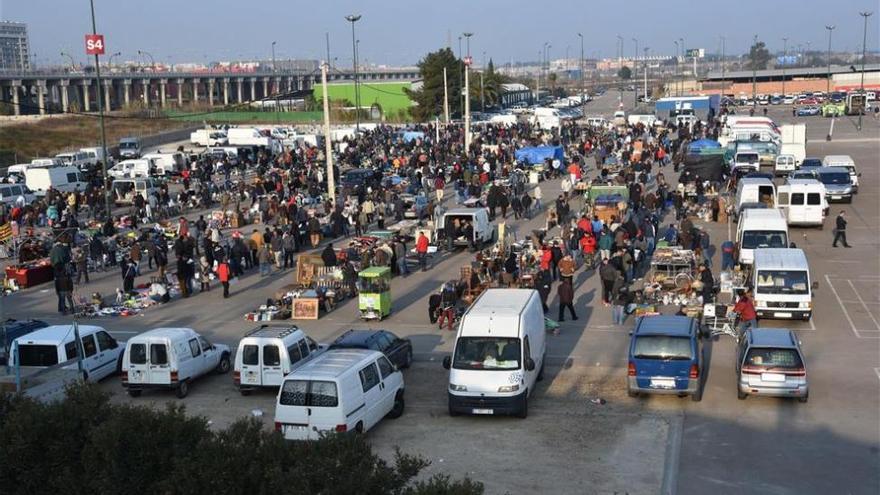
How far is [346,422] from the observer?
1427 centimetres

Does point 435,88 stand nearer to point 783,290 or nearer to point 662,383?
point 783,290

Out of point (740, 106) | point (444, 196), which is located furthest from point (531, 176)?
point (740, 106)

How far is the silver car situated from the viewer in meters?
15.7

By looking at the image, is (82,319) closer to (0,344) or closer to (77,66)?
(0,344)

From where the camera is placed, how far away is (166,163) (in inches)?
2163

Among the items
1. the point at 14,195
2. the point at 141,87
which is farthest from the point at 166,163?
the point at 141,87

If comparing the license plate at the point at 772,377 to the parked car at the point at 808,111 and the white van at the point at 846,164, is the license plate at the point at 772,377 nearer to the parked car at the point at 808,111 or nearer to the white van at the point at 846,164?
the white van at the point at 846,164

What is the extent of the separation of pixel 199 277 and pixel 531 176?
854 inches

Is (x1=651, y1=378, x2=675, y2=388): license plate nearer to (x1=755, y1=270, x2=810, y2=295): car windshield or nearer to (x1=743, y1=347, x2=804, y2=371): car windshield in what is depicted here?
(x1=743, y1=347, x2=804, y2=371): car windshield

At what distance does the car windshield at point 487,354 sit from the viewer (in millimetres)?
15648

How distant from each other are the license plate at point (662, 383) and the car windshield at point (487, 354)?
90.6 inches

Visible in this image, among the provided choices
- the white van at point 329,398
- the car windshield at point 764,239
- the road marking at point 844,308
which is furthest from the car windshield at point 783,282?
the white van at point 329,398

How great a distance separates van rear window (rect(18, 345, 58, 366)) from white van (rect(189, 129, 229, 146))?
48612 millimetres

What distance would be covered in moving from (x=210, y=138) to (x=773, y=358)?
2249 inches
